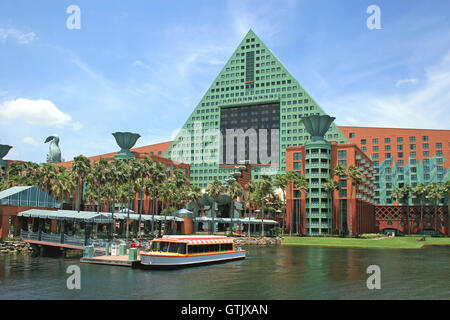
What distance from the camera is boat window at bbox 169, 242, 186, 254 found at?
49438mm

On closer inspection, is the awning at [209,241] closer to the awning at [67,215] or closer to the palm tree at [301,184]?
the awning at [67,215]

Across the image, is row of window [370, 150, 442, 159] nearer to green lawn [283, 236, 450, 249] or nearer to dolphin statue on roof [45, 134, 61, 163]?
green lawn [283, 236, 450, 249]

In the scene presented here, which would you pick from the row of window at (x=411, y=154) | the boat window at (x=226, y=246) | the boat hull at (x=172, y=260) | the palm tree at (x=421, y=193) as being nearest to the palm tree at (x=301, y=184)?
the palm tree at (x=421, y=193)

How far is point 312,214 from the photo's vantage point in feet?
433

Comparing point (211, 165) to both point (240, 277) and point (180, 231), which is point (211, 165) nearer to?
point (180, 231)

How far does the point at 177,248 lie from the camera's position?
4966 cm

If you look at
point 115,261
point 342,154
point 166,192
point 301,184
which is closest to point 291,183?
point 301,184

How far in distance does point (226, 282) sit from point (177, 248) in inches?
451

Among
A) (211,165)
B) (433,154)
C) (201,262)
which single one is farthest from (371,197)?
(201,262)

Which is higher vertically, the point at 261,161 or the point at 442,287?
the point at 261,161

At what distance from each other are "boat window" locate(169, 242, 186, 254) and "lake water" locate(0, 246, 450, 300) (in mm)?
2609

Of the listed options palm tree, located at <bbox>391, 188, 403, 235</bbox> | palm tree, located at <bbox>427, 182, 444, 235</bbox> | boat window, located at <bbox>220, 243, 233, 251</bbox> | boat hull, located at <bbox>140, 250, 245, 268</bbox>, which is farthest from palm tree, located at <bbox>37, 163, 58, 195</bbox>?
palm tree, located at <bbox>391, 188, 403, 235</bbox>

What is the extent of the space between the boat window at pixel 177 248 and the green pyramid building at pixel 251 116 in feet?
441

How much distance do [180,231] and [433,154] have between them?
10608 centimetres
